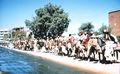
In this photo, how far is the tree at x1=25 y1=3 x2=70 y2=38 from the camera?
43.8 metres

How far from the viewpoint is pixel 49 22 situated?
147ft

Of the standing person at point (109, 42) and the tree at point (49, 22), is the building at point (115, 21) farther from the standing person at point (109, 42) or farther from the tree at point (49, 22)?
the standing person at point (109, 42)

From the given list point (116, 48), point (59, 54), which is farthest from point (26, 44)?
point (116, 48)

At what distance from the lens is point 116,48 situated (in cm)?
1619

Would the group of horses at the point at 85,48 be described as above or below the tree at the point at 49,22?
below

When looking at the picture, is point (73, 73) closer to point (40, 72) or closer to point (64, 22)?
point (40, 72)

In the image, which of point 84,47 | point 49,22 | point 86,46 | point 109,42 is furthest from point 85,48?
point 49,22

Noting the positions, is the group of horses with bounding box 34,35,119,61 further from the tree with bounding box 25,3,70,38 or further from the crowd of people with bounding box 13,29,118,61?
the tree with bounding box 25,3,70,38

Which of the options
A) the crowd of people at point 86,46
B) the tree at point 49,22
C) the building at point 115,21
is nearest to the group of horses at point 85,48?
the crowd of people at point 86,46

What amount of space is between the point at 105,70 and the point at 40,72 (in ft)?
→ 11.5

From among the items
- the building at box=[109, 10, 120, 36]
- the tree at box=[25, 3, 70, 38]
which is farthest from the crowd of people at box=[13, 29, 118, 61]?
the building at box=[109, 10, 120, 36]

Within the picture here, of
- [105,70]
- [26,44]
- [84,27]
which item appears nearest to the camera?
[105,70]

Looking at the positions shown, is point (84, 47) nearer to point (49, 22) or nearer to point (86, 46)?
point (86, 46)

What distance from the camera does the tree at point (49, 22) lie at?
43.8m
